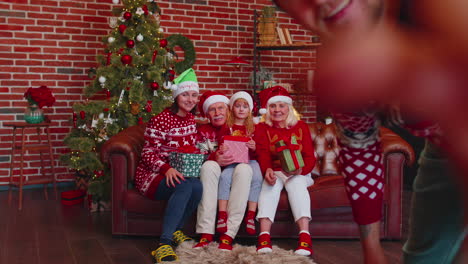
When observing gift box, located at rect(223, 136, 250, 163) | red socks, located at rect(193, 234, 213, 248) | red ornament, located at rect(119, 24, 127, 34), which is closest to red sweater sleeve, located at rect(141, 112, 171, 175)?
gift box, located at rect(223, 136, 250, 163)

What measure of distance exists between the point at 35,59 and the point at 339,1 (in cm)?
472

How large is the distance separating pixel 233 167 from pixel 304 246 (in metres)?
0.69

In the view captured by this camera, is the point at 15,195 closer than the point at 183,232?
No

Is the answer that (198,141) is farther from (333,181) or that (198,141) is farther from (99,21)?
(99,21)

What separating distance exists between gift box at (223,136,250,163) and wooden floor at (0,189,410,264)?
540 mm

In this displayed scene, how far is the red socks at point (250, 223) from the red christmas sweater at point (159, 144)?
0.58 meters

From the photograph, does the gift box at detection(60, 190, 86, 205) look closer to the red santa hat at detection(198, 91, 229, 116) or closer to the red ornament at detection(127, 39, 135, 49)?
the red ornament at detection(127, 39, 135, 49)

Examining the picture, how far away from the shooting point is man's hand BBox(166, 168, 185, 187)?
2.71 meters

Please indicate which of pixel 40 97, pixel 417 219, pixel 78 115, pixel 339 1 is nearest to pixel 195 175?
pixel 78 115

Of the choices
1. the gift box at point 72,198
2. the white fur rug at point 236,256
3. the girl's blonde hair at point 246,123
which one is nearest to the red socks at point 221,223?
the white fur rug at point 236,256

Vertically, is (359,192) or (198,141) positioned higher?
(359,192)

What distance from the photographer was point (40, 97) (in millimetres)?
3883

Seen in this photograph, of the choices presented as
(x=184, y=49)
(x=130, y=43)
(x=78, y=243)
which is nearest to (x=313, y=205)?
(x=78, y=243)

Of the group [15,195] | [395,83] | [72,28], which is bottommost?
[15,195]
